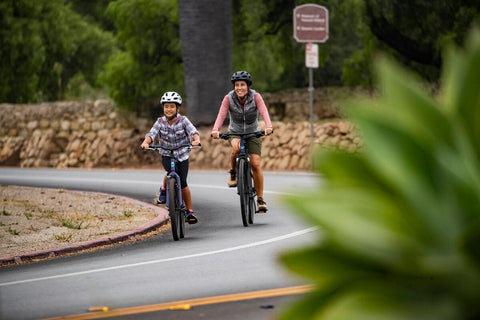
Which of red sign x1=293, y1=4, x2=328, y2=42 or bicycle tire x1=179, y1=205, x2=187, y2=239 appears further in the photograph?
red sign x1=293, y1=4, x2=328, y2=42

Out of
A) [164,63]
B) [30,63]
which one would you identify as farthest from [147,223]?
[30,63]

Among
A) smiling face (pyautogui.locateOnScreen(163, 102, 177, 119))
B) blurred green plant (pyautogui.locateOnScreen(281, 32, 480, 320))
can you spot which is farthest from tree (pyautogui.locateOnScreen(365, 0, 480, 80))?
blurred green plant (pyautogui.locateOnScreen(281, 32, 480, 320))

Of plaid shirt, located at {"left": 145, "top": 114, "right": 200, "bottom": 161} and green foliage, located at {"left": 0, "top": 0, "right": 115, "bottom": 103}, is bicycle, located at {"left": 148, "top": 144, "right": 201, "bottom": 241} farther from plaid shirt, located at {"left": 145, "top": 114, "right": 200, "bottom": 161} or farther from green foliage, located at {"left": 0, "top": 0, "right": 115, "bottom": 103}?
green foliage, located at {"left": 0, "top": 0, "right": 115, "bottom": 103}

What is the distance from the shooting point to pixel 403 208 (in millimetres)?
2250

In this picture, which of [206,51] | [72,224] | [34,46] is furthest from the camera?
[34,46]

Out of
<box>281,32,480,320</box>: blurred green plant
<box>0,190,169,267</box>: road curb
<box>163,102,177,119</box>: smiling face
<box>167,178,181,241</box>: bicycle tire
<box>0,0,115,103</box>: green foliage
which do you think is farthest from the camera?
<box>0,0,115,103</box>: green foliage

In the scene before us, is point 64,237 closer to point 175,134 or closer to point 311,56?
point 175,134

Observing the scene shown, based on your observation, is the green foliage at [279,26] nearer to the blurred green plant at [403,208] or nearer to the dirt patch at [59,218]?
the dirt patch at [59,218]

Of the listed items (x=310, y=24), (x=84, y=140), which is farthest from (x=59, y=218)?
(x=84, y=140)

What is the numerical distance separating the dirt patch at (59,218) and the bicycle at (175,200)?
3.49 feet

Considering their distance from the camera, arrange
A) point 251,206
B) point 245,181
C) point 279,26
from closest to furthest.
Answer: point 245,181
point 251,206
point 279,26

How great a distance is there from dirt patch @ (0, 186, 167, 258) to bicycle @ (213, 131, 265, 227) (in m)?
1.72

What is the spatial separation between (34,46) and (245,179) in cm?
2456

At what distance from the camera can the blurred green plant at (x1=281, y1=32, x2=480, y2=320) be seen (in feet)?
7.16
